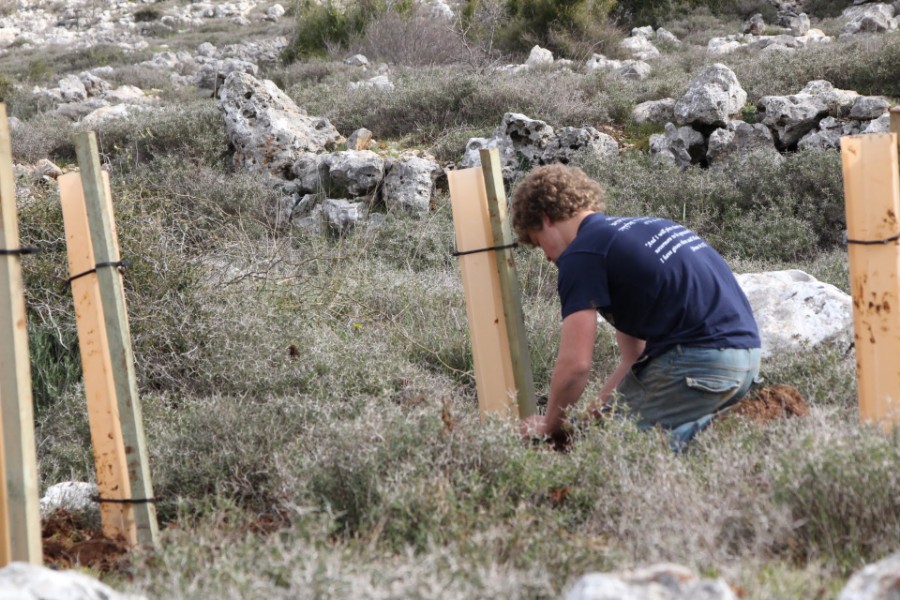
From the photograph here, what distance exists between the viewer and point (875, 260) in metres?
3.56

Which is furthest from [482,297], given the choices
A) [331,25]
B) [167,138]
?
[331,25]

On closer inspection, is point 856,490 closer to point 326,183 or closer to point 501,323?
point 501,323

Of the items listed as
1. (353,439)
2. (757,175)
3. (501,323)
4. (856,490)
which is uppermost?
(757,175)

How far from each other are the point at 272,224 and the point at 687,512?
6.26 metres

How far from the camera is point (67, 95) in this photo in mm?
17047

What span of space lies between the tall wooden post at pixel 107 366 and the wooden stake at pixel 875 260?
2672 millimetres

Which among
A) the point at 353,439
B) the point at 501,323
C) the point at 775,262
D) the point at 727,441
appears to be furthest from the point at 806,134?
the point at 353,439

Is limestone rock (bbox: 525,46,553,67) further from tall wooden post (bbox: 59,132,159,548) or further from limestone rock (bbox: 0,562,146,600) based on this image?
limestone rock (bbox: 0,562,146,600)

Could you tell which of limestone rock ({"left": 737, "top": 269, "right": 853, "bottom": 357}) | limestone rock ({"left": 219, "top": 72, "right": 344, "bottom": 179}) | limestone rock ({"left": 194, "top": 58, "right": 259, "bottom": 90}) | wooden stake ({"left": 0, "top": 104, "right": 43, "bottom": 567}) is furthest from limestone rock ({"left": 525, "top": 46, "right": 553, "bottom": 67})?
wooden stake ({"left": 0, "top": 104, "right": 43, "bottom": 567})

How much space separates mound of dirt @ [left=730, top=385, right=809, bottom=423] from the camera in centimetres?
387

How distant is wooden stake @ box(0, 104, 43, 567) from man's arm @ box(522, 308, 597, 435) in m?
1.75

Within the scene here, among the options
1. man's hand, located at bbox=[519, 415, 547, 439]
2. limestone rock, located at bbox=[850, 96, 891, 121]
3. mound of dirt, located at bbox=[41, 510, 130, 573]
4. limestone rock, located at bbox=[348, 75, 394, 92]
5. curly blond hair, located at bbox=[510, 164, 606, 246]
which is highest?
limestone rock, located at bbox=[348, 75, 394, 92]

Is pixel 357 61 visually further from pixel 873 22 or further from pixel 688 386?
pixel 688 386

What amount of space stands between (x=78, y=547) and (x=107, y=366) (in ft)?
2.10
